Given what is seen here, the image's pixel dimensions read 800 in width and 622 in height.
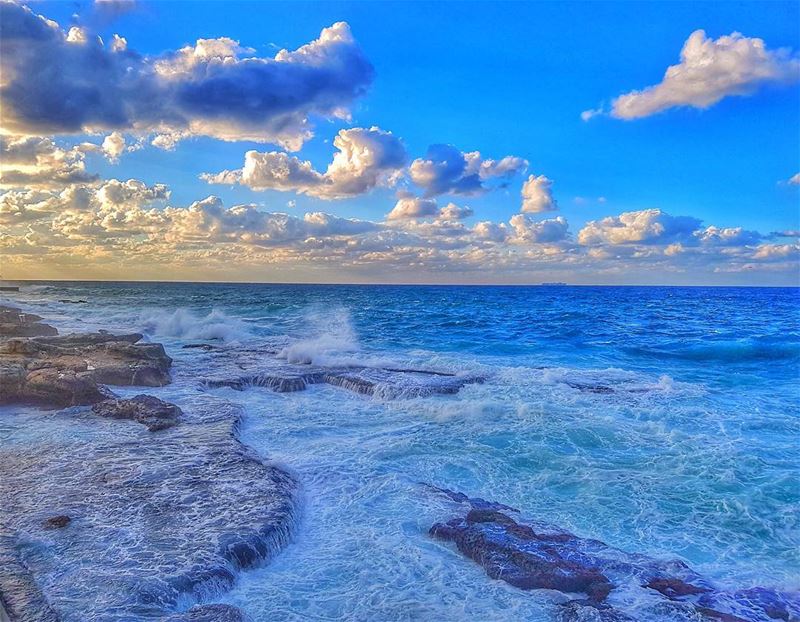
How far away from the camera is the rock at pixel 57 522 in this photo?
24.0ft

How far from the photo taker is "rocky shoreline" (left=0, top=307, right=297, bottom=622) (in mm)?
5965

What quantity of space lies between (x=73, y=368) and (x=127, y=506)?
9977 mm

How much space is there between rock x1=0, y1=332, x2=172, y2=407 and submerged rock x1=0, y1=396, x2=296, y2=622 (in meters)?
2.59

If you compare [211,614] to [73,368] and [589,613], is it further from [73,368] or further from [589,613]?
[73,368]

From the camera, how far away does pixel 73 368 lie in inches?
636

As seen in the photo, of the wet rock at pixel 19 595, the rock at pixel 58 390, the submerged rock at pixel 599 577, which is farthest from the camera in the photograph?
the rock at pixel 58 390

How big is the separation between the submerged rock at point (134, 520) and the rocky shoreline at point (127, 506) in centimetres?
2

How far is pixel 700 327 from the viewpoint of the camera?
1596 inches

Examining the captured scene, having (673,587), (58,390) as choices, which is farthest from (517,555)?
(58,390)

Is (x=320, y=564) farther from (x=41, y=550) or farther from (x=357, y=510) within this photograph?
(x=41, y=550)

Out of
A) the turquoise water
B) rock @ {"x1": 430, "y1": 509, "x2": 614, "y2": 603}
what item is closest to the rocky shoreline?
the turquoise water

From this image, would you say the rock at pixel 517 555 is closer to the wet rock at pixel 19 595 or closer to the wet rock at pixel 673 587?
the wet rock at pixel 673 587

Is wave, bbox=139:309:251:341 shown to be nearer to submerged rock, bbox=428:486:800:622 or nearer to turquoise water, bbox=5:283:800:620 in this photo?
turquoise water, bbox=5:283:800:620

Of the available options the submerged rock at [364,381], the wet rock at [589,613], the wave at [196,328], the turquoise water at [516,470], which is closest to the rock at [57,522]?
the turquoise water at [516,470]
